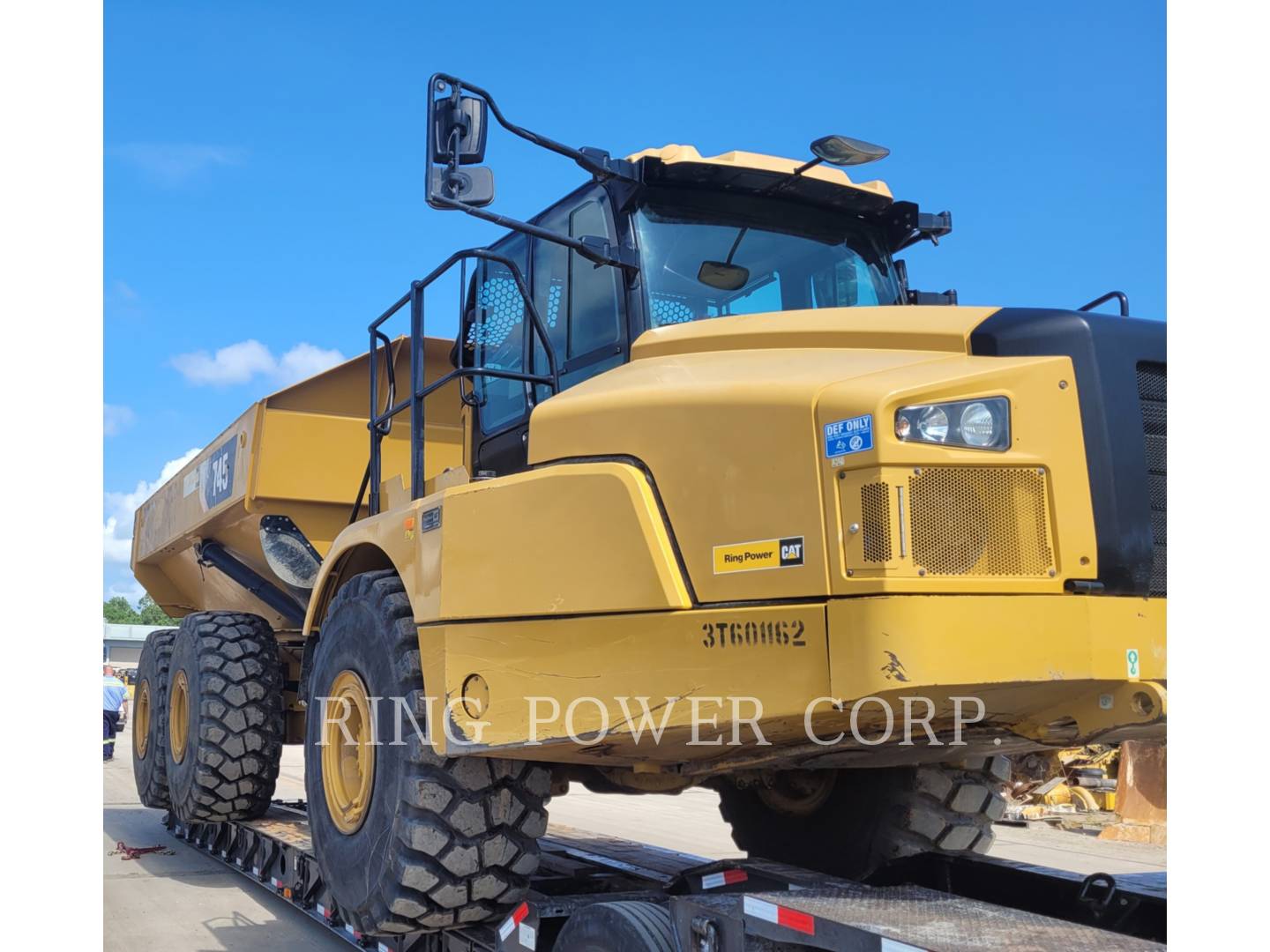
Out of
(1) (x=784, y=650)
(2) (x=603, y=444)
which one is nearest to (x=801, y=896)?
(1) (x=784, y=650)

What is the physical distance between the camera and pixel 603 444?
11.8 ft

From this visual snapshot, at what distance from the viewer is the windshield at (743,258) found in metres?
4.32

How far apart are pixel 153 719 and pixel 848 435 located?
293 inches

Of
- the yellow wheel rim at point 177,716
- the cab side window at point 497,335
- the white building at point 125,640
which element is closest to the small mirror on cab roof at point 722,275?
the cab side window at point 497,335

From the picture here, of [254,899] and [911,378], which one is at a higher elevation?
[911,378]

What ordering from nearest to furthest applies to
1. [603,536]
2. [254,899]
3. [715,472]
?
[715,472] → [603,536] → [254,899]

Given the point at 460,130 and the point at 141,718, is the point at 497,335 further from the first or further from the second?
the point at 141,718

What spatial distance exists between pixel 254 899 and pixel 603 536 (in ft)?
16.3

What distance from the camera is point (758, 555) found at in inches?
124

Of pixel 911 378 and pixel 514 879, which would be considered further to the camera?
pixel 514 879

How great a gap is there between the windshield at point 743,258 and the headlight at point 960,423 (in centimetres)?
136

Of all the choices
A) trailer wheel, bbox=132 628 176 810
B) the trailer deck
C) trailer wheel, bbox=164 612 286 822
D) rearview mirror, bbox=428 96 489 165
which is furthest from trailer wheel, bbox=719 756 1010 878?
trailer wheel, bbox=132 628 176 810

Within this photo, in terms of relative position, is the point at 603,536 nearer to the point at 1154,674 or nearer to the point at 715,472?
the point at 715,472

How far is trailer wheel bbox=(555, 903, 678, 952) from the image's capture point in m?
3.48
